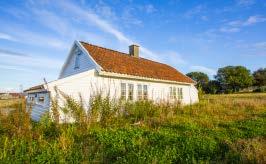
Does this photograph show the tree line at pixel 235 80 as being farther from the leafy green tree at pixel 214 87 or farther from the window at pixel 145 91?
the window at pixel 145 91

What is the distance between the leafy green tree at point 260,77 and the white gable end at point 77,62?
3418 inches

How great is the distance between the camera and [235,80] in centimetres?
Answer: 8481

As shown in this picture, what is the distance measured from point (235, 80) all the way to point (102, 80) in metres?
78.4

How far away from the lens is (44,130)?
31.1 feet

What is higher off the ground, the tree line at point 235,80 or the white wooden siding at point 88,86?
the tree line at point 235,80

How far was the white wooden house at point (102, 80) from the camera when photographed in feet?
48.6

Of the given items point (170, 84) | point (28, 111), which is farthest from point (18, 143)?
point (170, 84)

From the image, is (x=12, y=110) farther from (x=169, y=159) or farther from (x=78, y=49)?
(x=78, y=49)

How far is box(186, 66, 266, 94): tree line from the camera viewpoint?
85.2m

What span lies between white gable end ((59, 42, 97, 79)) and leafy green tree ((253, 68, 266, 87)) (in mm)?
86825

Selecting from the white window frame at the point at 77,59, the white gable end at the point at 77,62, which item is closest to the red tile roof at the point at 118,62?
the white gable end at the point at 77,62

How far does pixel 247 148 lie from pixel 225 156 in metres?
0.63

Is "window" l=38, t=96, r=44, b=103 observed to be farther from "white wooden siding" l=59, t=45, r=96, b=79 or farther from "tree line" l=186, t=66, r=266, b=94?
"tree line" l=186, t=66, r=266, b=94

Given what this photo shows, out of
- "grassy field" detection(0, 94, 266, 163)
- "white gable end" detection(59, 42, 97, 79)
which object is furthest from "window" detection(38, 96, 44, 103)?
"grassy field" detection(0, 94, 266, 163)
